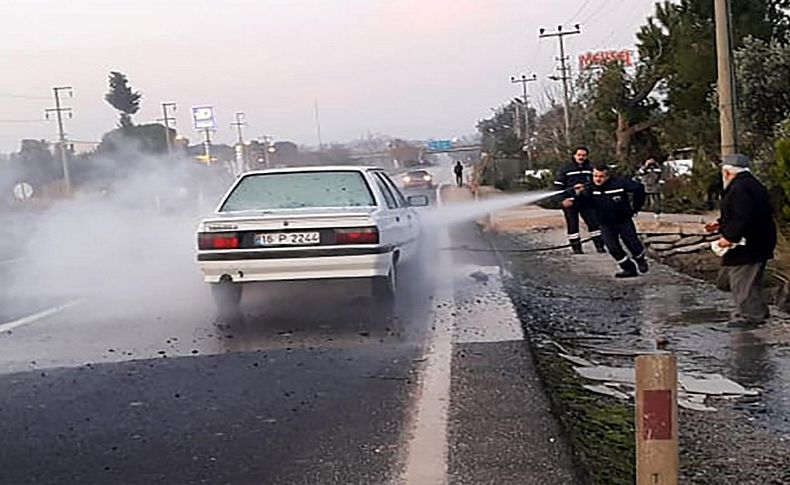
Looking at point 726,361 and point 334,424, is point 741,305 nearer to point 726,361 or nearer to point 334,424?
point 726,361

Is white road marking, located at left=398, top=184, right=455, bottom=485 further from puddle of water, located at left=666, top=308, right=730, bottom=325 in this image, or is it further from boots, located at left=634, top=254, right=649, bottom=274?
boots, located at left=634, top=254, right=649, bottom=274

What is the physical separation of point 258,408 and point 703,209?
58.2 feet

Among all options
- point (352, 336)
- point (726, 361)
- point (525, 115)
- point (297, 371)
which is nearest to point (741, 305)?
point (726, 361)

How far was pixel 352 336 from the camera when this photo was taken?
903 centimetres

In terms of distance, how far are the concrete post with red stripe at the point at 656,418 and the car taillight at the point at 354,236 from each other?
6.51 metres

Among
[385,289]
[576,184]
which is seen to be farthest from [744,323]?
[576,184]

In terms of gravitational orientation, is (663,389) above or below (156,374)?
above

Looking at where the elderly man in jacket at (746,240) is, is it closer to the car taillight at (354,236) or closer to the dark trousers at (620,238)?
the car taillight at (354,236)

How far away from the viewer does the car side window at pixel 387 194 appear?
38.5ft

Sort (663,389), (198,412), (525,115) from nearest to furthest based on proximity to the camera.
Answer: (663,389), (198,412), (525,115)

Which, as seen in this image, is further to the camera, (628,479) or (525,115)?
(525,115)

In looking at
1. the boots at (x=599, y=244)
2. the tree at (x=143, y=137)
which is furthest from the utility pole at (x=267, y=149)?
the boots at (x=599, y=244)

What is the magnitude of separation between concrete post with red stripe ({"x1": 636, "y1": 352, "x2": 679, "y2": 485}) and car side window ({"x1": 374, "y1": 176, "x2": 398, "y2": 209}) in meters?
8.00

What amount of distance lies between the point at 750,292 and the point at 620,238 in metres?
3.91
